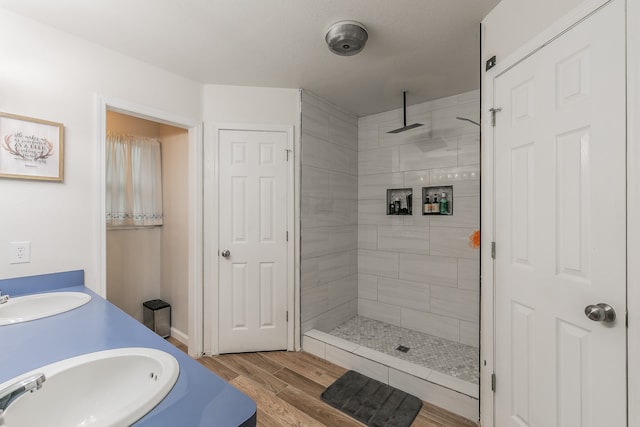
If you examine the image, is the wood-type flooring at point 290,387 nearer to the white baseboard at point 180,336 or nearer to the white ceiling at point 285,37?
the white baseboard at point 180,336

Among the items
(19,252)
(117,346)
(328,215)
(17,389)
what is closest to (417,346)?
(328,215)

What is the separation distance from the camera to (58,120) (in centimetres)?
172

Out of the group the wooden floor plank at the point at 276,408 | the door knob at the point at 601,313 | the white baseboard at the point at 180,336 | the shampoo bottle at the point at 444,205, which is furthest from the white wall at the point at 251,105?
the door knob at the point at 601,313

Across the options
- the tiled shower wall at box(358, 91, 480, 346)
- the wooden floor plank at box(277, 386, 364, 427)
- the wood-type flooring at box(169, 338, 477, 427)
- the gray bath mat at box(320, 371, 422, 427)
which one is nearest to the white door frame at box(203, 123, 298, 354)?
the wood-type flooring at box(169, 338, 477, 427)

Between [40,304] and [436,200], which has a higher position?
[436,200]

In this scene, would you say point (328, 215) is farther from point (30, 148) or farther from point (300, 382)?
point (30, 148)

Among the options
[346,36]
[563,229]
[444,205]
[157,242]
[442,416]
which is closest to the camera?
[563,229]

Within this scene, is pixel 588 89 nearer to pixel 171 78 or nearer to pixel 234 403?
pixel 234 403

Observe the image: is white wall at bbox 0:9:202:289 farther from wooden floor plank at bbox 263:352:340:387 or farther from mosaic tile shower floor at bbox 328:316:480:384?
mosaic tile shower floor at bbox 328:316:480:384

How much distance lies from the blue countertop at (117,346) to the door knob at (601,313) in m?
1.19

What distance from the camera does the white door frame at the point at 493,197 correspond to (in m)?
0.92

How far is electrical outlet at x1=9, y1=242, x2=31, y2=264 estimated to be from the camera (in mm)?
1562

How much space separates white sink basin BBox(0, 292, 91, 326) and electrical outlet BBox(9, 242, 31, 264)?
0.80ft

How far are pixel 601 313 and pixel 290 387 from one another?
190cm
